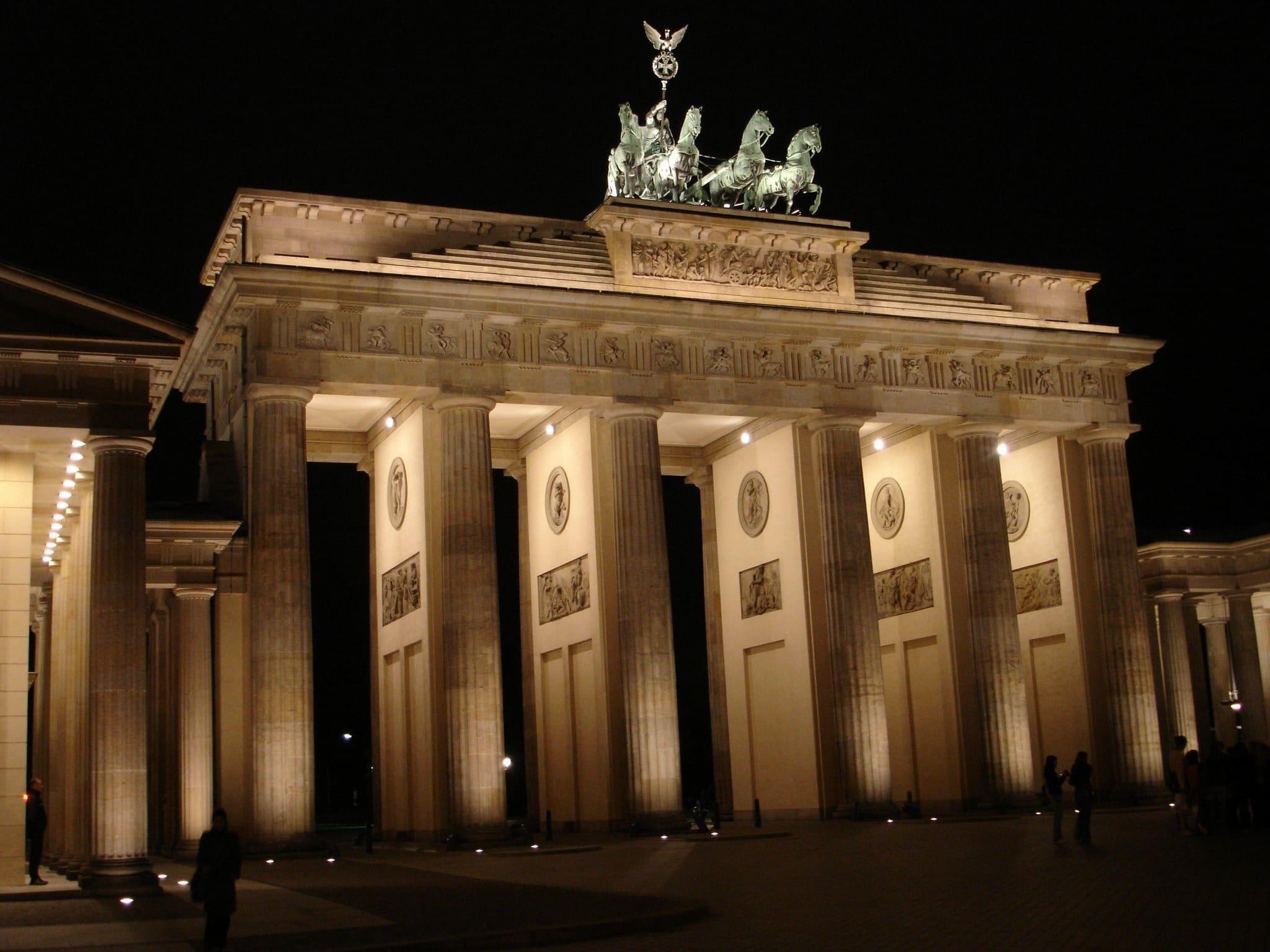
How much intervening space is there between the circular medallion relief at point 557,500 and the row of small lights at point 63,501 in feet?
Answer: 47.6

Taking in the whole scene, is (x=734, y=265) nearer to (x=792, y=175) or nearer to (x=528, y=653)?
(x=792, y=175)

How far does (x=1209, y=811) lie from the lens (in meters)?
29.6

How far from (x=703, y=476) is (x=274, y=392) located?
670 inches

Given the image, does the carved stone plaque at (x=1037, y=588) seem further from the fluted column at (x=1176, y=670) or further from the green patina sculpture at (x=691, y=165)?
the green patina sculpture at (x=691, y=165)

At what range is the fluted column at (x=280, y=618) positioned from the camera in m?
35.4

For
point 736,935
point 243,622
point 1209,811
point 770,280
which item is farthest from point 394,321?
point 736,935

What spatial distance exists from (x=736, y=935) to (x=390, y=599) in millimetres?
27987

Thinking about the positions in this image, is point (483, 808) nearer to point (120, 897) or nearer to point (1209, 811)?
point (120, 897)

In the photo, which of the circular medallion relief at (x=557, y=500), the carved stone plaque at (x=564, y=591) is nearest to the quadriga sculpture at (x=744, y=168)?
the circular medallion relief at (x=557, y=500)

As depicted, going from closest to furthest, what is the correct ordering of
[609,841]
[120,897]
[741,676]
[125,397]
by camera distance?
1. [120,897]
2. [125,397]
3. [609,841]
4. [741,676]

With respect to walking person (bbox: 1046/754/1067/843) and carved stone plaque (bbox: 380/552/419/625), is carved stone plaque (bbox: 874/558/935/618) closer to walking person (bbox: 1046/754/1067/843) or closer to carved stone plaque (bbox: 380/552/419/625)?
carved stone plaque (bbox: 380/552/419/625)

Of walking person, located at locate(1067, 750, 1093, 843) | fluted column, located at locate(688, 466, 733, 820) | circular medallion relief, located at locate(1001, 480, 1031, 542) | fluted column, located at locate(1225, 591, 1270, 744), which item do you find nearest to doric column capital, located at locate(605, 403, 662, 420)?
fluted column, located at locate(688, 466, 733, 820)

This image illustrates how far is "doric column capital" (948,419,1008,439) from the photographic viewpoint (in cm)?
4569

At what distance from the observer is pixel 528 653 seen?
153 ft
